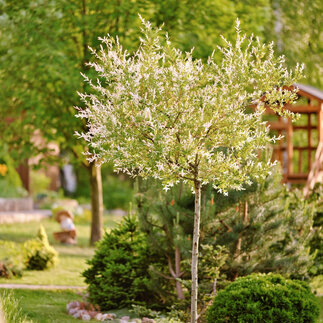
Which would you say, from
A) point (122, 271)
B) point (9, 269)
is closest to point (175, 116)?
point (122, 271)

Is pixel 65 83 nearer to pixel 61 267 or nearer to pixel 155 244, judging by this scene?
pixel 61 267

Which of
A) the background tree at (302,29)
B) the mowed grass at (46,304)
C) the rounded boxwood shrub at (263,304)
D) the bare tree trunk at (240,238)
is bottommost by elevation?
the mowed grass at (46,304)

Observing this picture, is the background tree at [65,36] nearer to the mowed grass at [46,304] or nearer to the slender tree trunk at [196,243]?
the mowed grass at [46,304]

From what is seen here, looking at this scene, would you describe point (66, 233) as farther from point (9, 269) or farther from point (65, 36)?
point (65, 36)

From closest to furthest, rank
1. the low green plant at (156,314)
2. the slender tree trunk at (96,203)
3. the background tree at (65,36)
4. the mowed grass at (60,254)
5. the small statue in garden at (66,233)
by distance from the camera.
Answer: the low green plant at (156,314) < the mowed grass at (60,254) < the background tree at (65,36) < the slender tree trunk at (96,203) < the small statue in garden at (66,233)

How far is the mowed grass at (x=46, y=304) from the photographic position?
36.8 feet

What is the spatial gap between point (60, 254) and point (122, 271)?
24.5 ft

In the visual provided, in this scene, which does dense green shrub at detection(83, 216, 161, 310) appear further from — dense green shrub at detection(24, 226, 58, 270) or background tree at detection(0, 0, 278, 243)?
→ background tree at detection(0, 0, 278, 243)

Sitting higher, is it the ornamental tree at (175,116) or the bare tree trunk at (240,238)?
the ornamental tree at (175,116)

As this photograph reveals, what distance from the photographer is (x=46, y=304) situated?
492 inches

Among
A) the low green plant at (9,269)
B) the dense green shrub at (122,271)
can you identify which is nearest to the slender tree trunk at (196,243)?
the dense green shrub at (122,271)

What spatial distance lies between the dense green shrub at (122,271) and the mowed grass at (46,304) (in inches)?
13.1

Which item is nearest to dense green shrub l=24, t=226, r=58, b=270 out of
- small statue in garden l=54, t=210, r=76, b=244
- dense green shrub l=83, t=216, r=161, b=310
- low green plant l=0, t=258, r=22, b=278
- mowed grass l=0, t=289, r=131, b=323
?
low green plant l=0, t=258, r=22, b=278

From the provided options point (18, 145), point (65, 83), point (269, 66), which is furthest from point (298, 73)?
point (18, 145)
